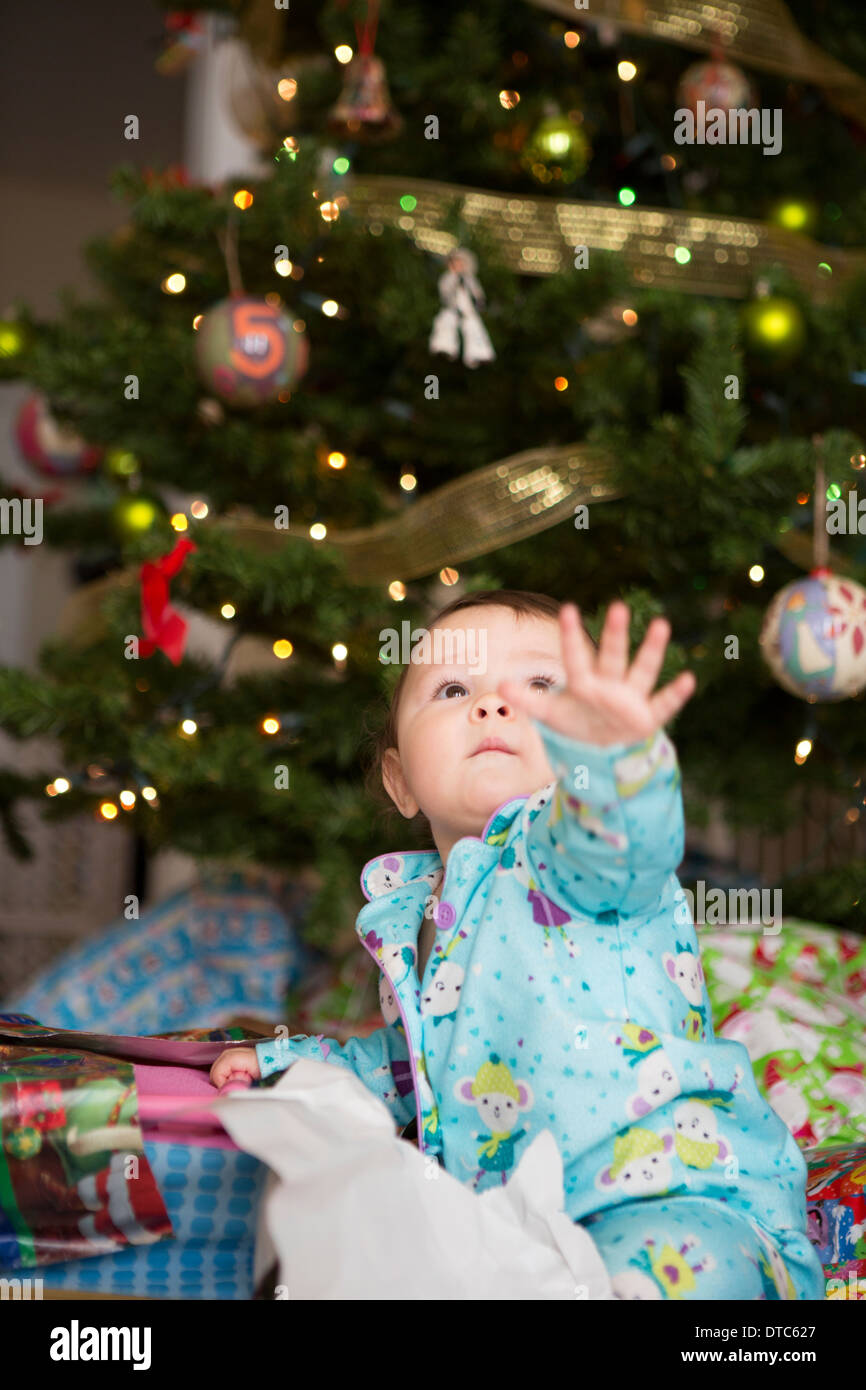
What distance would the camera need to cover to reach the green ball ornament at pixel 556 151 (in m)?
1.74

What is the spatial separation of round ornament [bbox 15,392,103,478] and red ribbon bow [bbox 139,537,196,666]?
0.83 metres

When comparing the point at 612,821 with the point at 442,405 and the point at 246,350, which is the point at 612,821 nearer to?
the point at 246,350

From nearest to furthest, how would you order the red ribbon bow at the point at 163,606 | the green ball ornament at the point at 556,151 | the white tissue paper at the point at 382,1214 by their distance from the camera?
the white tissue paper at the point at 382,1214
the red ribbon bow at the point at 163,606
the green ball ornament at the point at 556,151

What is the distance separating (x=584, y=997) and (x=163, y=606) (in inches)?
33.5

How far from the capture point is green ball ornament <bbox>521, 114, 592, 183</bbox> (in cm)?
174

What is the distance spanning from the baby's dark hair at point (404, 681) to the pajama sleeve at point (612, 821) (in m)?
0.24

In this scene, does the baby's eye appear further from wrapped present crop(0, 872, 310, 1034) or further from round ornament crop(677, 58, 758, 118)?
round ornament crop(677, 58, 758, 118)

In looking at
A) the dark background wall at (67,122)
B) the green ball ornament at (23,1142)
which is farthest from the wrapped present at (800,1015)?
the dark background wall at (67,122)

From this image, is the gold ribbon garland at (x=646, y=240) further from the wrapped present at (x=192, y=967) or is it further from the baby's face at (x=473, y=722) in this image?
the wrapped present at (x=192, y=967)

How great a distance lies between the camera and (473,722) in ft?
2.99

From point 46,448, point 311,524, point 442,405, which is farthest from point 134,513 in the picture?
point 46,448

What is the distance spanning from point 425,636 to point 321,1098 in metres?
0.43

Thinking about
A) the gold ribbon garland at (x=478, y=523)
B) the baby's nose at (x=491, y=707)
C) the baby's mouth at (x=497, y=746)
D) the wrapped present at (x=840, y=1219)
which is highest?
the gold ribbon garland at (x=478, y=523)
